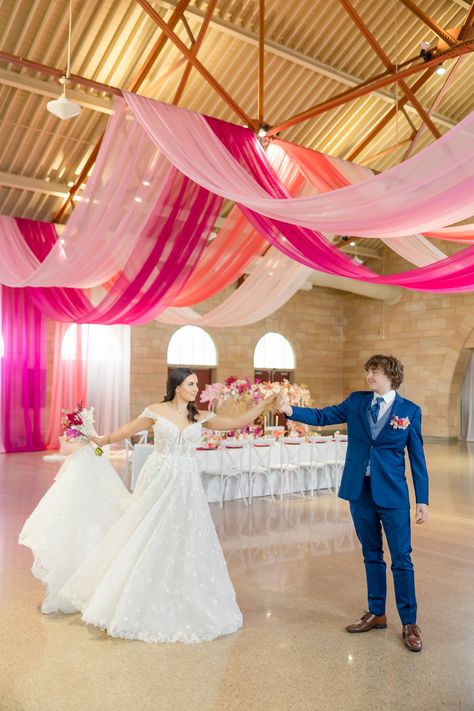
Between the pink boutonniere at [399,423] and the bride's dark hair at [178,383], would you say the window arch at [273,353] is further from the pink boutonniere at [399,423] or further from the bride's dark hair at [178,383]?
the pink boutonniere at [399,423]

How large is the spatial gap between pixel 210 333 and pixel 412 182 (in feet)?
39.5

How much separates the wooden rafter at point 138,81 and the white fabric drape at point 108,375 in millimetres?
2767

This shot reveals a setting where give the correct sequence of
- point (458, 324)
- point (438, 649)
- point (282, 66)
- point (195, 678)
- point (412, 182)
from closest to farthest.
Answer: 1. point (195, 678)
2. point (438, 649)
3. point (412, 182)
4. point (282, 66)
5. point (458, 324)

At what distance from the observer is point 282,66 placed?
395 inches

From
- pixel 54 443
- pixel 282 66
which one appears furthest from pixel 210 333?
pixel 282 66

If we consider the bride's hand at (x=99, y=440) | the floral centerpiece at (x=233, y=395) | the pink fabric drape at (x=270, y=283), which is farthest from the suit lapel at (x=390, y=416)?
the floral centerpiece at (x=233, y=395)

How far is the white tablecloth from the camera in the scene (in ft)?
23.4

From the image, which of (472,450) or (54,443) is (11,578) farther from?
(472,450)

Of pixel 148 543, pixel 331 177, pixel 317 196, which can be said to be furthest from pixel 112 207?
pixel 148 543

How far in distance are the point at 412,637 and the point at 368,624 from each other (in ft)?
0.94

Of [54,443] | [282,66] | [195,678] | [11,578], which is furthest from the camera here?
[54,443]

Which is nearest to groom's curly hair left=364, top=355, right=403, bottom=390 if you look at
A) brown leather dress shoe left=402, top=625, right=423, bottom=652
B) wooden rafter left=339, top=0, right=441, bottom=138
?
brown leather dress shoe left=402, top=625, right=423, bottom=652

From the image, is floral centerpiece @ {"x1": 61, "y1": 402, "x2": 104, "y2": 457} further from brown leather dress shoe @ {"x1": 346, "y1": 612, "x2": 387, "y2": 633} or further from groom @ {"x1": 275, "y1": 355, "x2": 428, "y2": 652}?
brown leather dress shoe @ {"x1": 346, "y1": 612, "x2": 387, "y2": 633}

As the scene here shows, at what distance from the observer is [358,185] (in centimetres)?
433
